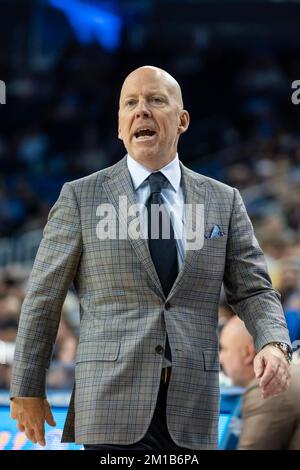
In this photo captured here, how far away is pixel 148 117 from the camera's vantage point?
319 cm

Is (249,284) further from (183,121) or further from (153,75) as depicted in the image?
(153,75)

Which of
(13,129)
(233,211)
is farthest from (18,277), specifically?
(233,211)

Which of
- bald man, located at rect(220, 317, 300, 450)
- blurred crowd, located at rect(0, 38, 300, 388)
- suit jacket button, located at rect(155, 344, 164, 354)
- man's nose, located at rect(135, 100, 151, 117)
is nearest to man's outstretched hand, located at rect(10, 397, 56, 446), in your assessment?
suit jacket button, located at rect(155, 344, 164, 354)

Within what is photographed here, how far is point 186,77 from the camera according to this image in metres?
14.7

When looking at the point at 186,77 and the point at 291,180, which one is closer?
the point at 291,180

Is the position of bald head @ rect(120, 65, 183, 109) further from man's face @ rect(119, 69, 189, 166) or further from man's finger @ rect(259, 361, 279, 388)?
man's finger @ rect(259, 361, 279, 388)

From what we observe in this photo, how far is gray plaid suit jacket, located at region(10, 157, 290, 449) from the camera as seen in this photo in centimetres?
298

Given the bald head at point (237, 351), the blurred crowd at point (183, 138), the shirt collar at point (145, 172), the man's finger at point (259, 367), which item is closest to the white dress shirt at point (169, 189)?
the shirt collar at point (145, 172)

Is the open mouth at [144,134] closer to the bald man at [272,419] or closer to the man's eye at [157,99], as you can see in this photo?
the man's eye at [157,99]

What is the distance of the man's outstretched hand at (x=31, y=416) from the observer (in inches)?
119

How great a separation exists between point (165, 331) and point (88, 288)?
252 millimetres

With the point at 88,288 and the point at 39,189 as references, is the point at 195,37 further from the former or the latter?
the point at 88,288

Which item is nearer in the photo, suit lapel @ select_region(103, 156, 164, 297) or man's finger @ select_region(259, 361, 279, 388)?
man's finger @ select_region(259, 361, 279, 388)

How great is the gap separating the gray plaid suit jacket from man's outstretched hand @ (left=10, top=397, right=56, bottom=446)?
26mm
